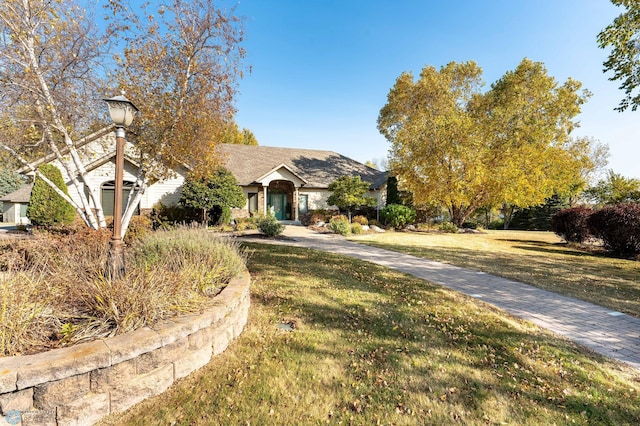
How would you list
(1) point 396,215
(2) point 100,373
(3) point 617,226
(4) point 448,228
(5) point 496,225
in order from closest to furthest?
(2) point 100,373 < (3) point 617,226 < (4) point 448,228 < (1) point 396,215 < (5) point 496,225

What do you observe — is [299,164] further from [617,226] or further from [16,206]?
[16,206]

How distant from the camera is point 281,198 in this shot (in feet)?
71.1

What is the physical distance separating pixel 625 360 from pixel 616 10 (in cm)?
1155

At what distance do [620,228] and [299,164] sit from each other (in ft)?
64.0

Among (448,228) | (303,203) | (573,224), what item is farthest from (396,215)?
(573,224)

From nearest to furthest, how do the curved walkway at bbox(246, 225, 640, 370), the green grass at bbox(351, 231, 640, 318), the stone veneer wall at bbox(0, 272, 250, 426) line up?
the stone veneer wall at bbox(0, 272, 250, 426) < the curved walkway at bbox(246, 225, 640, 370) < the green grass at bbox(351, 231, 640, 318)

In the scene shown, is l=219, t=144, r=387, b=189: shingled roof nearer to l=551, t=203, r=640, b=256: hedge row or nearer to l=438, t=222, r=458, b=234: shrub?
l=438, t=222, r=458, b=234: shrub

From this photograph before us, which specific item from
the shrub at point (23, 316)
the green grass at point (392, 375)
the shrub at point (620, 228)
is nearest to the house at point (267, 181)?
the shrub at point (23, 316)

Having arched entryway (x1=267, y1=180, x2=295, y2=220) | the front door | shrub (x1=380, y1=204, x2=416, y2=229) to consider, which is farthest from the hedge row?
the front door

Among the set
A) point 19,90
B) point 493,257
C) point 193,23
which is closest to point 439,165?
point 493,257

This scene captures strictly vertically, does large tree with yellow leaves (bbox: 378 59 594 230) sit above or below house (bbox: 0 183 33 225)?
above

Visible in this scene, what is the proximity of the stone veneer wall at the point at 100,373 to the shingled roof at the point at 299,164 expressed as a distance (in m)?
16.8

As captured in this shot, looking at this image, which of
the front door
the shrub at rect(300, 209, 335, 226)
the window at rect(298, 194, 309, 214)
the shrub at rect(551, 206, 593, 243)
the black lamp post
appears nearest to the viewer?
the black lamp post

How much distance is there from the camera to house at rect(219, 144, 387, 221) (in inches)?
771
